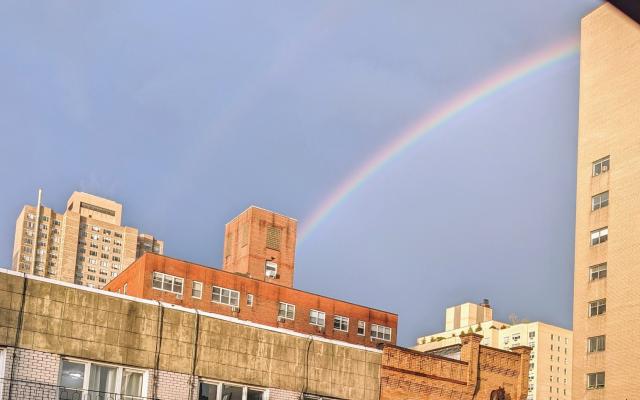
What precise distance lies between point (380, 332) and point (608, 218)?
3285cm

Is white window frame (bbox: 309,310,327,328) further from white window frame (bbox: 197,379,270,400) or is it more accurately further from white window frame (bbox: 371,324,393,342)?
white window frame (bbox: 197,379,270,400)

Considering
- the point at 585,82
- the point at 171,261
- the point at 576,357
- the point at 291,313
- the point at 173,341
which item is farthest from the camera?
the point at 291,313

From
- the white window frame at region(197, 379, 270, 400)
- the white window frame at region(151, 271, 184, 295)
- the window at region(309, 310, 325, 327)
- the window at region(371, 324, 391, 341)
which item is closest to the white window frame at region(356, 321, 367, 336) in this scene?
the window at region(371, 324, 391, 341)

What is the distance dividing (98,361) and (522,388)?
1840 centimetres

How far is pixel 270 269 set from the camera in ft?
305

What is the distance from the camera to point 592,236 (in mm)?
63000

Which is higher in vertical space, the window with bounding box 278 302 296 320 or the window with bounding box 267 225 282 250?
the window with bounding box 267 225 282 250

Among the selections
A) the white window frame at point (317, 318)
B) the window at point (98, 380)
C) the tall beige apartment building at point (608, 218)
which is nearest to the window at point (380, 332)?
the white window frame at point (317, 318)

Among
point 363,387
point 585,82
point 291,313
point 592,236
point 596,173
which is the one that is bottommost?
point 363,387

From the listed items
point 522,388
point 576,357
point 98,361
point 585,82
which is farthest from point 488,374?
point 585,82

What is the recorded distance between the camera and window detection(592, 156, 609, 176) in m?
62.8

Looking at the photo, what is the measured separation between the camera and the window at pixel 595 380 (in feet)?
194

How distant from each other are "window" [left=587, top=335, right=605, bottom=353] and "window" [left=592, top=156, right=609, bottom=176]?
470 inches

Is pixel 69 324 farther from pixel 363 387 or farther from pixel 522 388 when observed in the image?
pixel 522 388
